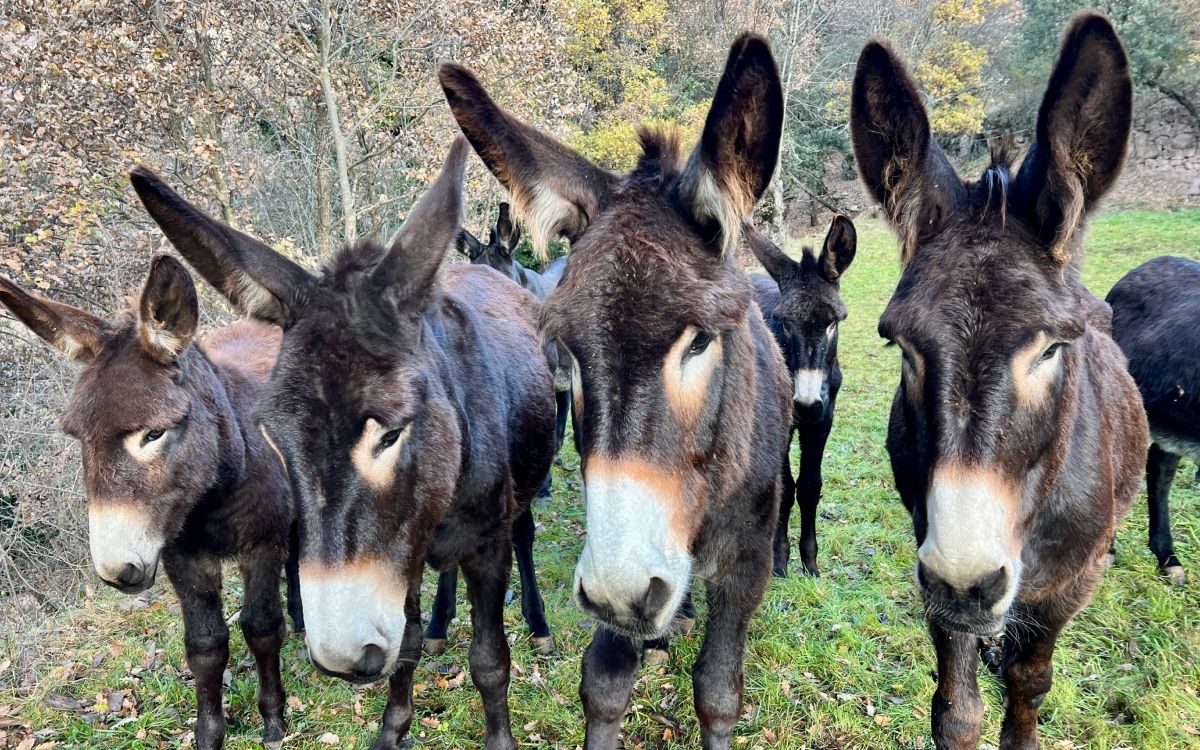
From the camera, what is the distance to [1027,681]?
2836mm

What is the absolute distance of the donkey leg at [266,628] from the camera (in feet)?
11.9

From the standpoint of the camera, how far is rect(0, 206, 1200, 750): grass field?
3.59 m

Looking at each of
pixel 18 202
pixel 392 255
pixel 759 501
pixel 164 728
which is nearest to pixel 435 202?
pixel 392 255

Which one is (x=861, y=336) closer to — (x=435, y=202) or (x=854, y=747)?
(x=854, y=747)

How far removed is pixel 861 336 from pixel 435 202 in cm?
1195

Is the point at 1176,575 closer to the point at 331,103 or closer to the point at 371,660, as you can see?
the point at 371,660

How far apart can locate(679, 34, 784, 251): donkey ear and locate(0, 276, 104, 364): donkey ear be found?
10.9 ft

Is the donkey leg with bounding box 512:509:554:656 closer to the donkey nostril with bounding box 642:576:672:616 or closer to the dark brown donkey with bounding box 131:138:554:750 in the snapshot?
the dark brown donkey with bounding box 131:138:554:750

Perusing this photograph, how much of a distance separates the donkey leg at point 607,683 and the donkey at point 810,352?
2.42 metres

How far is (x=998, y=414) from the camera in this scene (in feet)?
6.31

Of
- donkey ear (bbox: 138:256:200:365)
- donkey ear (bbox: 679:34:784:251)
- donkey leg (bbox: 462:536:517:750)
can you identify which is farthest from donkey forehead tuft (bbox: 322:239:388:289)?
donkey leg (bbox: 462:536:517:750)

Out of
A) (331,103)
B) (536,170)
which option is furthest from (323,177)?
(536,170)

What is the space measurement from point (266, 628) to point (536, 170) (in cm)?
315

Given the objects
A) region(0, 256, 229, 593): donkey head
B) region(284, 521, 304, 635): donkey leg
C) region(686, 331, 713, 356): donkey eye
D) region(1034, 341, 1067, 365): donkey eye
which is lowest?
region(284, 521, 304, 635): donkey leg
